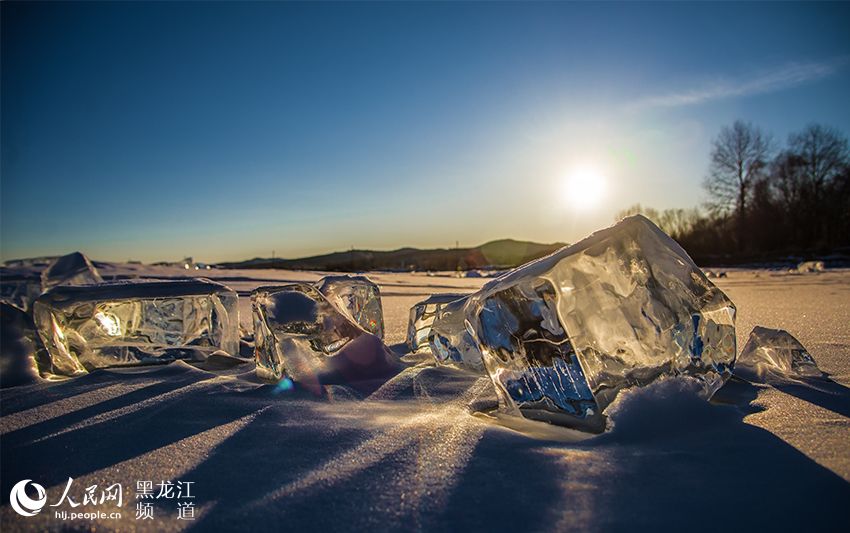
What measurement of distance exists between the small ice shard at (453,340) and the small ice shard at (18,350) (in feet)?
4.55

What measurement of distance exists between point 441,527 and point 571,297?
68 cm

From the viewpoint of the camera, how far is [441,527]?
62cm

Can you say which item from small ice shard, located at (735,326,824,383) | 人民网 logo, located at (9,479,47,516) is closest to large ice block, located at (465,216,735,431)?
small ice shard, located at (735,326,824,383)

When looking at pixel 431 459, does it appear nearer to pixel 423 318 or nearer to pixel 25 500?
pixel 25 500

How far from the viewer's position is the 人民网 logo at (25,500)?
2.24 ft

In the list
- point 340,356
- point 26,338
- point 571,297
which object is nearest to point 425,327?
point 340,356

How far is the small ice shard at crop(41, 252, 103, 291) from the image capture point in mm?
2803

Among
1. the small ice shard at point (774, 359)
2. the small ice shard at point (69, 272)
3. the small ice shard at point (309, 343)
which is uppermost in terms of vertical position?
the small ice shard at point (69, 272)

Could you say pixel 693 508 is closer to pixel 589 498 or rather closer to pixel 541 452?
pixel 589 498

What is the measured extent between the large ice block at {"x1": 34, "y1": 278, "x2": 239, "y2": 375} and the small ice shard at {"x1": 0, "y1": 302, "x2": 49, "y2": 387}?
3 cm

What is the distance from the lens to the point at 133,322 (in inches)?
69.1

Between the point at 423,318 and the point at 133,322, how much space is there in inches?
45.4

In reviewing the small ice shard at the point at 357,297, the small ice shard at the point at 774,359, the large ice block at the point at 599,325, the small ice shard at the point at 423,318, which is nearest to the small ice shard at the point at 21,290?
the small ice shard at the point at 357,297

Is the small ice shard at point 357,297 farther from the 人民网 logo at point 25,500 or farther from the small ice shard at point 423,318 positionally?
the 人民网 logo at point 25,500
